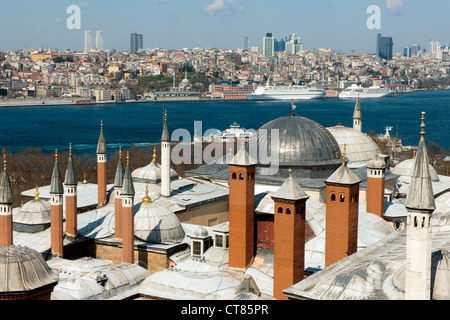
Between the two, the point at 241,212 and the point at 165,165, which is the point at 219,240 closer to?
the point at 241,212

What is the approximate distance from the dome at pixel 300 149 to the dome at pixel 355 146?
4.37 metres

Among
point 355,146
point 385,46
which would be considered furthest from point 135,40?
point 355,146

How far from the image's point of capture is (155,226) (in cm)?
1197

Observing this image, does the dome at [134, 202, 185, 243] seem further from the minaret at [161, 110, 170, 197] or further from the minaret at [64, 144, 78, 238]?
the minaret at [161, 110, 170, 197]

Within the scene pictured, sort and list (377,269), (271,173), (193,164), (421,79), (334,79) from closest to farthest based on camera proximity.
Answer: (377,269)
(271,173)
(193,164)
(334,79)
(421,79)

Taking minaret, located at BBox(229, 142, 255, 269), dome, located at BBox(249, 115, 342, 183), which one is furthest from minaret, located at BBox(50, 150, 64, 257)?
dome, located at BBox(249, 115, 342, 183)

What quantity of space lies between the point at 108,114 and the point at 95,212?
5966 centimetres

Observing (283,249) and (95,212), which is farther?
(95,212)

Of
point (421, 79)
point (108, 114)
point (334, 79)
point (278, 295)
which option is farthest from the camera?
point (421, 79)

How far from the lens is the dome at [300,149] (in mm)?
12930

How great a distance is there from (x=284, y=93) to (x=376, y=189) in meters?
83.6

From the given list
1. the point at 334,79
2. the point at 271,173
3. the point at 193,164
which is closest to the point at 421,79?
the point at 334,79
